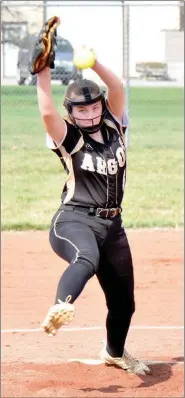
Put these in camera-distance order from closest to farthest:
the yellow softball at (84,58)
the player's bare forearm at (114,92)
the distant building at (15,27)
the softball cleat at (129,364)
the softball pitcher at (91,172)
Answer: the yellow softball at (84,58) → the softball pitcher at (91,172) → the player's bare forearm at (114,92) → the softball cleat at (129,364) → the distant building at (15,27)

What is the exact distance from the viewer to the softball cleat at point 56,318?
481cm

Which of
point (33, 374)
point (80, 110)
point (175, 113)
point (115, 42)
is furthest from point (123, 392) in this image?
point (175, 113)

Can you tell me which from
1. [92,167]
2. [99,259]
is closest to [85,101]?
[92,167]

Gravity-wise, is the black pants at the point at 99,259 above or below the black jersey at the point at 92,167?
below

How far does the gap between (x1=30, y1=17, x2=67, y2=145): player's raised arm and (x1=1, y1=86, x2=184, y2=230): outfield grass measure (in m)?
6.92

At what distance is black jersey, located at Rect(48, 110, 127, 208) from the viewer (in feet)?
18.1

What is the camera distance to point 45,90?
5.27 meters

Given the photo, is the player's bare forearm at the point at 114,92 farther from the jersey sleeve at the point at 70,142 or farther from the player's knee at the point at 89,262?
the player's knee at the point at 89,262

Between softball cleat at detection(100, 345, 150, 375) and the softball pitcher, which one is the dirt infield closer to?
softball cleat at detection(100, 345, 150, 375)

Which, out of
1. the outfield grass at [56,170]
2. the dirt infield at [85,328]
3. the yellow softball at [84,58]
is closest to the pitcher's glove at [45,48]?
the yellow softball at [84,58]

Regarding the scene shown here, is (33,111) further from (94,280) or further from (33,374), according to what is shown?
(33,374)

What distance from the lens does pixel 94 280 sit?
32.5 feet

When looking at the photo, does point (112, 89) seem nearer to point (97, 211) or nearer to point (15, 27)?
point (97, 211)

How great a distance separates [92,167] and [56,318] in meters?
1.05
